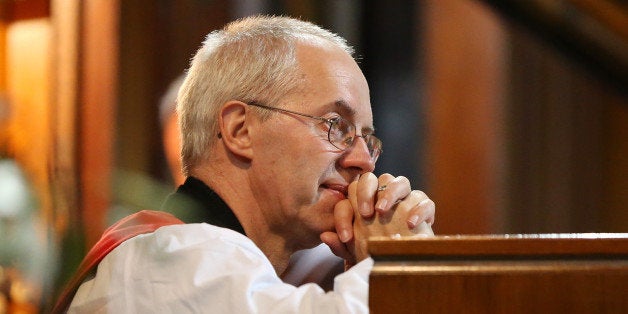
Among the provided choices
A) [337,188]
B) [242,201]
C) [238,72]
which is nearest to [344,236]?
[337,188]

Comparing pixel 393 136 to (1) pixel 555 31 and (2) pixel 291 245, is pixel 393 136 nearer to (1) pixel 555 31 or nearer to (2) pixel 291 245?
(2) pixel 291 245

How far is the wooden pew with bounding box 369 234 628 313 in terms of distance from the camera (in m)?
1.24

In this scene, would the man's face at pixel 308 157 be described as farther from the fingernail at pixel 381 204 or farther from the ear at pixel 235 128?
the fingernail at pixel 381 204

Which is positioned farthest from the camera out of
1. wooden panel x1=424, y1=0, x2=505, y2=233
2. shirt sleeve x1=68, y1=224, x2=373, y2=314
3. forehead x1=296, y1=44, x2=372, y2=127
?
wooden panel x1=424, y1=0, x2=505, y2=233

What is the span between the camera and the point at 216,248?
1.73m

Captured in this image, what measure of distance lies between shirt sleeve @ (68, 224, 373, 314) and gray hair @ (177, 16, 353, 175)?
0.52 metres

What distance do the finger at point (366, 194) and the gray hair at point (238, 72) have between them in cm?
28

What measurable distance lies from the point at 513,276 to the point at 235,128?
117 cm

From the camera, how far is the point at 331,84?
2.31 meters

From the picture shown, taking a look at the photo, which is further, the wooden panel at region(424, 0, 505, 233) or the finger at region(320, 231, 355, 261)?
the wooden panel at region(424, 0, 505, 233)

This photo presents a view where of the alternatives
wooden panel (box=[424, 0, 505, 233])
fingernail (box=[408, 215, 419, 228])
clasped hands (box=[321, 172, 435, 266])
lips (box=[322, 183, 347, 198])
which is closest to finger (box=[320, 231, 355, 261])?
clasped hands (box=[321, 172, 435, 266])

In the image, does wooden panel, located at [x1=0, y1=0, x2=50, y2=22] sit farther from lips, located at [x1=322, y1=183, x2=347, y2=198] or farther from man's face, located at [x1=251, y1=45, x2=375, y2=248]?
lips, located at [x1=322, y1=183, x2=347, y2=198]

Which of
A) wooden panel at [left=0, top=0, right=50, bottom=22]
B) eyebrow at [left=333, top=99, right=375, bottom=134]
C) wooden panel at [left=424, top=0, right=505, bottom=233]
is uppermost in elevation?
wooden panel at [left=0, top=0, right=50, bottom=22]

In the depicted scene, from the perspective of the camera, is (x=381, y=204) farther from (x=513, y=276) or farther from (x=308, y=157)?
(x=513, y=276)
